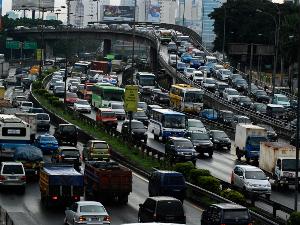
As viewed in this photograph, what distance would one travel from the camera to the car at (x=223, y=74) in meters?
129

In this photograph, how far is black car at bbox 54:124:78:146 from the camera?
68438 mm

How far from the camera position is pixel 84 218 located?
34.3m

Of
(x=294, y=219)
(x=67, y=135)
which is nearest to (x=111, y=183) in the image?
(x=294, y=219)

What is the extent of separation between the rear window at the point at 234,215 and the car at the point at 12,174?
1469cm

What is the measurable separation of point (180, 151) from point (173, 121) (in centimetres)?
1314

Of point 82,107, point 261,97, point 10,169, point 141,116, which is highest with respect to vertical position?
point 10,169

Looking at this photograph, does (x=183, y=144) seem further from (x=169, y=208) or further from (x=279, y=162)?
(x=169, y=208)

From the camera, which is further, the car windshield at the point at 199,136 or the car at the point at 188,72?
the car at the point at 188,72

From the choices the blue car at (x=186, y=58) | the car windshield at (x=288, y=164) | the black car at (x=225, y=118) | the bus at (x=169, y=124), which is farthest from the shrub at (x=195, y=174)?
the blue car at (x=186, y=58)

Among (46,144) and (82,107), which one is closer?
(46,144)

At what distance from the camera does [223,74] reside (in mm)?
130000

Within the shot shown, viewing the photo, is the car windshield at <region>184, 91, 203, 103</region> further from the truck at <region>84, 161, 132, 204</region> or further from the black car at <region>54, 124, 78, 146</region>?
the truck at <region>84, 161, 132, 204</region>

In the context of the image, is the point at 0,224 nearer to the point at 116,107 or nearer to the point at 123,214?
the point at 123,214

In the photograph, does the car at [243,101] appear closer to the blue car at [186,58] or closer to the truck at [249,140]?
the truck at [249,140]
